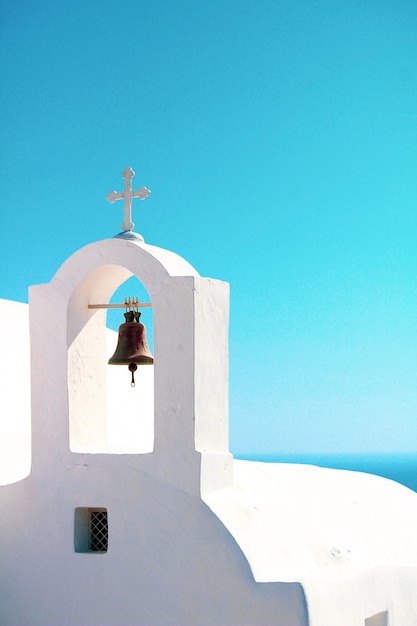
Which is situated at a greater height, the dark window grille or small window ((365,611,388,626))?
the dark window grille

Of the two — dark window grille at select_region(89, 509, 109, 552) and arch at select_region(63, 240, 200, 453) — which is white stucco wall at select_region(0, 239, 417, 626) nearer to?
arch at select_region(63, 240, 200, 453)

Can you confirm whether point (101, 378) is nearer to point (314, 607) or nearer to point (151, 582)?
point (151, 582)

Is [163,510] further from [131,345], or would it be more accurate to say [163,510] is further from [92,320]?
[92,320]

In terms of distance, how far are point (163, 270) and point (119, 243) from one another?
1.53 feet

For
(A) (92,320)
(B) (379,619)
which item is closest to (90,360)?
(A) (92,320)

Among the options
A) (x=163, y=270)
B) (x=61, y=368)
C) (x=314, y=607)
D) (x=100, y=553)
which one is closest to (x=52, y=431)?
(x=61, y=368)

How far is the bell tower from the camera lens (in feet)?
22.0

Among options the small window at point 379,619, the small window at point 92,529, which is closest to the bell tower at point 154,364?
the small window at point 92,529

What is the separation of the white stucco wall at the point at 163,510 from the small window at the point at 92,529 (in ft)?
0.30

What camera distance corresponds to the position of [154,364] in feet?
22.4

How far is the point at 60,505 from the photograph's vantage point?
7.04m

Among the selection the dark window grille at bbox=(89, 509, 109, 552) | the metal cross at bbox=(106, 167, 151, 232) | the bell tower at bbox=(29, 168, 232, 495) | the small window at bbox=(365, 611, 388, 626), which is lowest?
the small window at bbox=(365, 611, 388, 626)

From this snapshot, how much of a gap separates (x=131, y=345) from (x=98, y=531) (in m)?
1.66

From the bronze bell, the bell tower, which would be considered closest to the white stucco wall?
the bell tower
